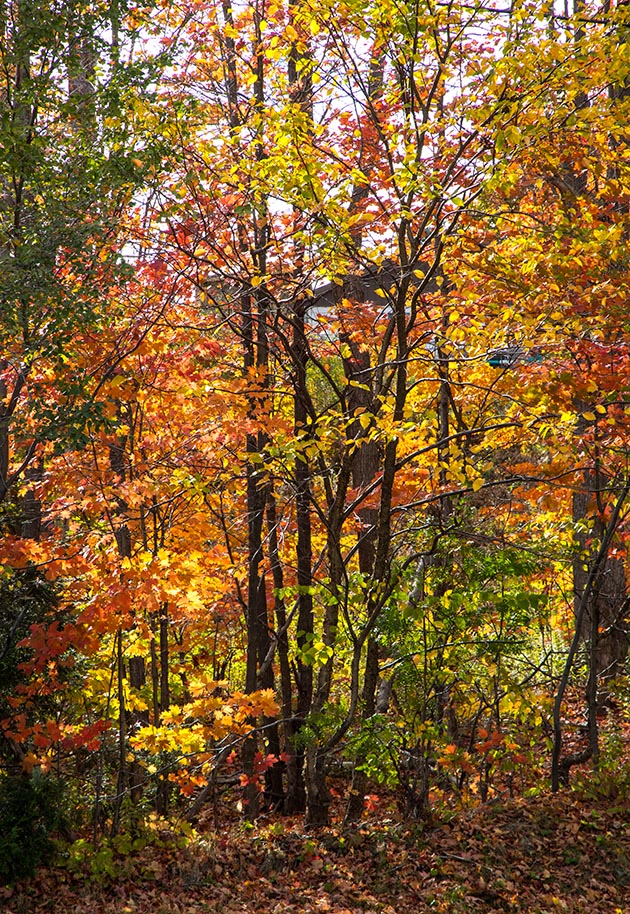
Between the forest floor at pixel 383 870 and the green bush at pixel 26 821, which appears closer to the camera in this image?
the green bush at pixel 26 821

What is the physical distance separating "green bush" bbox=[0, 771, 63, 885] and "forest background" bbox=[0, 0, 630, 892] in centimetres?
2

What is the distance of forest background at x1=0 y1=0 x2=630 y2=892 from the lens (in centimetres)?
566

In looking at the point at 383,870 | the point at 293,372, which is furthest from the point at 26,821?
the point at 293,372

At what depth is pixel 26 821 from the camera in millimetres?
6070

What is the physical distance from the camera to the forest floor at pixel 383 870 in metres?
6.05

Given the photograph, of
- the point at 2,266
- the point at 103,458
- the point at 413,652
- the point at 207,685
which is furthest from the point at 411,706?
the point at 2,266

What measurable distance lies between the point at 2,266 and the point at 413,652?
170 inches

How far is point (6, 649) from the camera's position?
622cm

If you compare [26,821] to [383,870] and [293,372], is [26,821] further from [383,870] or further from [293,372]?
[293,372]

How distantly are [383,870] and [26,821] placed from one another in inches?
114

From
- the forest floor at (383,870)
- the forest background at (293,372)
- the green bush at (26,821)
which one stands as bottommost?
the forest floor at (383,870)

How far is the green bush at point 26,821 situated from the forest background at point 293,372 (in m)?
0.02

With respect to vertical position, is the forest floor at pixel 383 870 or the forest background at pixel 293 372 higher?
the forest background at pixel 293 372

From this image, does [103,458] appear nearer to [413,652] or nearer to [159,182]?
[159,182]
